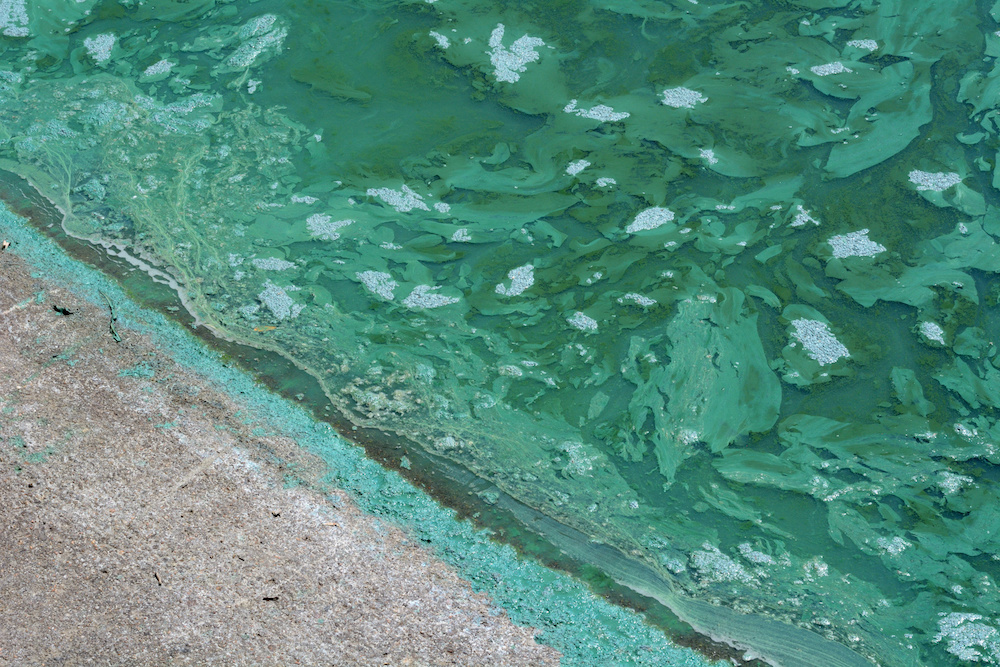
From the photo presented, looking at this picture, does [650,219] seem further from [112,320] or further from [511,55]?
[112,320]

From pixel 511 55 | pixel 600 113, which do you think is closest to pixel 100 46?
pixel 511 55

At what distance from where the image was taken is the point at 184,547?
2.61 m

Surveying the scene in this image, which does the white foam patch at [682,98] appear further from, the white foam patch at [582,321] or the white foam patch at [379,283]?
the white foam patch at [379,283]

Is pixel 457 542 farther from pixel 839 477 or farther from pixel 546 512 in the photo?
pixel 839 477

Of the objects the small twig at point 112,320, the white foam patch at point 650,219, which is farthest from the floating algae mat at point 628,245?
the small twig at point 112,320

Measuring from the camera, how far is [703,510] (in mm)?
3025

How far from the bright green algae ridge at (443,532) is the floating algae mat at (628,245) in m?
0.16

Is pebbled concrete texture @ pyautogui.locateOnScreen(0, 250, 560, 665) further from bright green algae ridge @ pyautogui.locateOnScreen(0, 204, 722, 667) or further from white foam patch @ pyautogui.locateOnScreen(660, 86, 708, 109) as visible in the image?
white foam patch @ pyautogui.locateOnScreen(660, 86, 708, 109)

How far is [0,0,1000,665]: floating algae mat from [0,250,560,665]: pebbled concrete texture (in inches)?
18.0

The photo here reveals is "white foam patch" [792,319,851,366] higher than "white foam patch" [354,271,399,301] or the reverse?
the reverse

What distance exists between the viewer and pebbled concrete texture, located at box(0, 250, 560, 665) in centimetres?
243

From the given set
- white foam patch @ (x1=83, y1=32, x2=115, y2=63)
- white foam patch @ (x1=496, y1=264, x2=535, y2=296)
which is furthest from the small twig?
white foam patch @ (x1=83, y1=32, x2=115, y2=63)

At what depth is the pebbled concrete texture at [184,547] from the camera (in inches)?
95.8

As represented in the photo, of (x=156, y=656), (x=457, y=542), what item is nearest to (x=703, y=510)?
(x=457, y=542)
